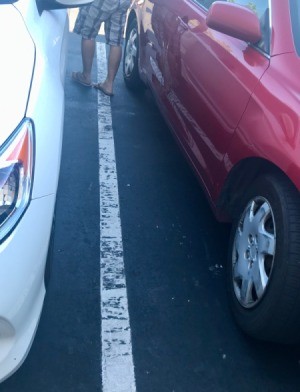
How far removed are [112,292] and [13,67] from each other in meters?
1.24

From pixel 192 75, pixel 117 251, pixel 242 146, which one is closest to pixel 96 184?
pixel 117 251

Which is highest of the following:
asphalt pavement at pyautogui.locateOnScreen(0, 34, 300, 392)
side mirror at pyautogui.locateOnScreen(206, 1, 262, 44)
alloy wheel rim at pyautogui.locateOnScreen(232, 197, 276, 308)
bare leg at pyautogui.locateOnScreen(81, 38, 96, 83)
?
side mirror at pyautogui.locateOnScreen(206, 1, 262, 44)

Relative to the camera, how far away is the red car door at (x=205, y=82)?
8.29ft

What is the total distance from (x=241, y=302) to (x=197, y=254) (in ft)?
1.97

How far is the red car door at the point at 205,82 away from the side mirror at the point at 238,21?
10 centimetres

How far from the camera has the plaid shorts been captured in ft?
15.0

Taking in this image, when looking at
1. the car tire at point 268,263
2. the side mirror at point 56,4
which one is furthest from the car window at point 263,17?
the side mirror at point 56,4

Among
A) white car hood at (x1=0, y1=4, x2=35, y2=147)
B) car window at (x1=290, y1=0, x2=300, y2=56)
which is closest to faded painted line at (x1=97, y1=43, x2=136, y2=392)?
white car hood at (x1=0, y1=4, x2=35, y2=147)

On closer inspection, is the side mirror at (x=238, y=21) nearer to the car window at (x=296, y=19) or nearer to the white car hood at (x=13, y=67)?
the car window at (x=296, y=19)

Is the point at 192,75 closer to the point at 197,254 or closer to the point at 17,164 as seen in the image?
the point at 197,254

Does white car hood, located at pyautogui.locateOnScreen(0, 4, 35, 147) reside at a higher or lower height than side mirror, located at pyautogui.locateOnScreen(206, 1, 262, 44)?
lower

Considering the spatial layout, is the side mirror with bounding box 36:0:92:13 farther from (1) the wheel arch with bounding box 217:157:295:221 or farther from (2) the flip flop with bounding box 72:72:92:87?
(2) the flip flop with bounding box 72:72:92:87

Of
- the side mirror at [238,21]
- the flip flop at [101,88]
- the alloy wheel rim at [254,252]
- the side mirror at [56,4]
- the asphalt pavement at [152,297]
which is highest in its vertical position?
the side mirror at [238,21]

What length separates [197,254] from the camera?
118 inches
